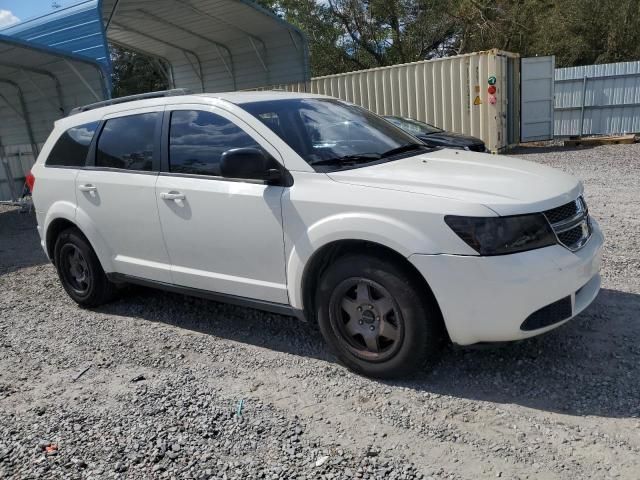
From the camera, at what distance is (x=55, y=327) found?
17.2 feet

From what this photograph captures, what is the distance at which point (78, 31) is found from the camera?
1249cm

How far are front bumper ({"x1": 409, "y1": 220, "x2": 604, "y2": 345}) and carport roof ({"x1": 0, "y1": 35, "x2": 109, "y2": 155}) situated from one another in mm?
10914

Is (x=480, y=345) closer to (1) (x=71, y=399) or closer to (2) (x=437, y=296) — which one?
(2) (x=437, y=296)

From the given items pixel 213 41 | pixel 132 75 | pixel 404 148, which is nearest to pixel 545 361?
pixel 404 148

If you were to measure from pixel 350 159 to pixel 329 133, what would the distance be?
1.27 feet

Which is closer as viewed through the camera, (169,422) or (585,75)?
(169,422)

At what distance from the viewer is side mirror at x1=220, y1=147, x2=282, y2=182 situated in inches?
148

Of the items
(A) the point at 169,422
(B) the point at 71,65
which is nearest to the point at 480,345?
(A) the point at 169,422

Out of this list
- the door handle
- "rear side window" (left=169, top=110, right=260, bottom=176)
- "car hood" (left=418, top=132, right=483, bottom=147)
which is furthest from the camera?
"car hood" (left=418, top=132, right=483, bottom=147)

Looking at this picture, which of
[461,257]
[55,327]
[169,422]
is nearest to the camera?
[461,257]

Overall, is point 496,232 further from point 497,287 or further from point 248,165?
point 248,165

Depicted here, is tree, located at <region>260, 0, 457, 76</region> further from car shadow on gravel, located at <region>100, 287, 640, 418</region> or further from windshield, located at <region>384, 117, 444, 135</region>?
car shadow on gravel, located at <region>100, 287, 640, 418</region>

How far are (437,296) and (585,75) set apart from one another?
645 inches

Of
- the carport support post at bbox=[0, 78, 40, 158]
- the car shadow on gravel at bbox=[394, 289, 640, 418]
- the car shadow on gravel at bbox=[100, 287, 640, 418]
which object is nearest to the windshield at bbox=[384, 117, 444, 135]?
the car shadow on gravel at bbox=[100, 287, 640, 418]
